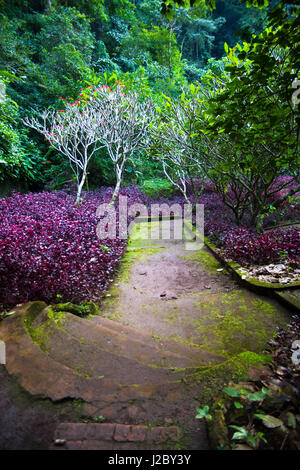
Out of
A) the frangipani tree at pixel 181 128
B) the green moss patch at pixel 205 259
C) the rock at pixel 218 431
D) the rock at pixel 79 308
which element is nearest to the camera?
the rock at pixel 218 431

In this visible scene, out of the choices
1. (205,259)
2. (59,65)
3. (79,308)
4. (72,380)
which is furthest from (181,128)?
(59,65)

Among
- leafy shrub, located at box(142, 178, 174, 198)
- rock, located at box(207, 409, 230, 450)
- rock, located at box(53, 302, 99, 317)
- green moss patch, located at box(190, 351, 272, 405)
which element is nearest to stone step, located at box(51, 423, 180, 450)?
rock, located at box(207, 409, 230, 450)

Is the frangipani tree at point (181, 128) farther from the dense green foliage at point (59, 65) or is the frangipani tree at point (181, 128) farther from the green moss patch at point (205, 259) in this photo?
the dense green foliage at point (59, 65)

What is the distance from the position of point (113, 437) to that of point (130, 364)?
2.29 ft

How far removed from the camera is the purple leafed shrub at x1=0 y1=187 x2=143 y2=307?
3.20 meters

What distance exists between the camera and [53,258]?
390cm

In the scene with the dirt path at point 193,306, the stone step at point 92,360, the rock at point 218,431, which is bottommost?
the dirt path at point 193,306

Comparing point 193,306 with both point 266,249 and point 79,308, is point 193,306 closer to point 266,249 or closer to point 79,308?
point 79,308

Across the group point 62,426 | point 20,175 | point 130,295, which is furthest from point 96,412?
point 20,175

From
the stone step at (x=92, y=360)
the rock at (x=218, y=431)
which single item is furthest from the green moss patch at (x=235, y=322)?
the rock at (x=218, y=431)

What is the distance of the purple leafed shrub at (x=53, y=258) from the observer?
3.20 meters

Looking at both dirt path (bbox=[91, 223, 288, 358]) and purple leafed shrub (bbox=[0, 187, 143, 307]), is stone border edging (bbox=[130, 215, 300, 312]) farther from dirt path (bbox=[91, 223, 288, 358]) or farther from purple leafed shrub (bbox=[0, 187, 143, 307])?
purple leafed shrub (bbox=[0, 187, 143, 307])

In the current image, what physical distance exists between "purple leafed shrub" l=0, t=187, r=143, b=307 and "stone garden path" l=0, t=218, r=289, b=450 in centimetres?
42
